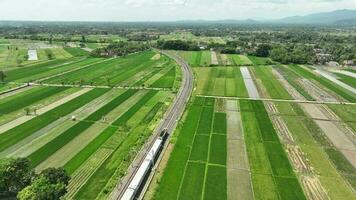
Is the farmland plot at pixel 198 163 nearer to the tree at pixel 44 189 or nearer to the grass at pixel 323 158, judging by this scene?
the tree at pixel 44 189

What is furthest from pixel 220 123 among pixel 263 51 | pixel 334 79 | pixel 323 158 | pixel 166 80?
pixel 263 51

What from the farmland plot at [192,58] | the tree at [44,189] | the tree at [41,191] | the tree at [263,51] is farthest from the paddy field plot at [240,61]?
the tree at [41,191]

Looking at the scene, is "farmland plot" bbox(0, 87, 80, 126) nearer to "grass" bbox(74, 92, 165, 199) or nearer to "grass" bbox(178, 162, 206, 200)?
"grass" bbox(74, 92, 165, 199)

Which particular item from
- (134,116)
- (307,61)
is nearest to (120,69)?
(134,116)

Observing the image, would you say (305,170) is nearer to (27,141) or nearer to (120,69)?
(27,141)

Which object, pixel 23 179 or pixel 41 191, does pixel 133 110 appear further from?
pixel 41 191

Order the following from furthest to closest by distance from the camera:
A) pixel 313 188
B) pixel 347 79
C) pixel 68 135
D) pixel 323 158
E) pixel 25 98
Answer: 1. pixel 347 79
2. pixel 25 98
3. pixel 68 135
4. pixel 323 158
5. pixel 313 188

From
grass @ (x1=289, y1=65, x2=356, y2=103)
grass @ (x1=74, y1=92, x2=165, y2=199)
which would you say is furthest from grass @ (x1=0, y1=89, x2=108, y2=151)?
grass @ (x1=289, y1=65, x2=356, y2=103)
